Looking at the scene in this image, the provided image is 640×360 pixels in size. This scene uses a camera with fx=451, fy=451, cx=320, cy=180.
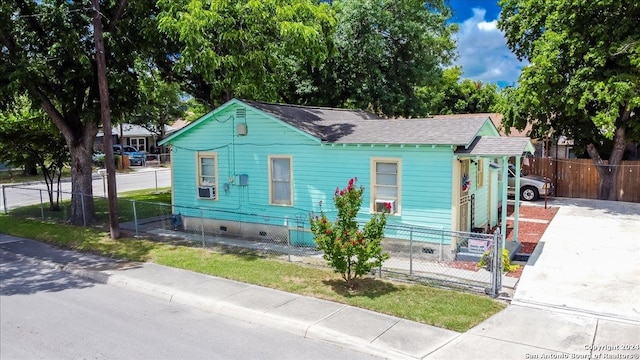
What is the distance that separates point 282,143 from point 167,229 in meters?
5.45

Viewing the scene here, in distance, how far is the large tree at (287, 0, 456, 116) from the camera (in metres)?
20.9

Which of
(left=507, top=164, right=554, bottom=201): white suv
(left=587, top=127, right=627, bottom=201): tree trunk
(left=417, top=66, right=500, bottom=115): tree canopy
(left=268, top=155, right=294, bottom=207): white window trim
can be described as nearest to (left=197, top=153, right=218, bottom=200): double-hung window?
(left=268, top=155, right=294, bottom=207): white window trim

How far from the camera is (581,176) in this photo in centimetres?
2195

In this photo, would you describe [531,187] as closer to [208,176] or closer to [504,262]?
[504,262]

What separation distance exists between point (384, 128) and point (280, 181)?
136 inches

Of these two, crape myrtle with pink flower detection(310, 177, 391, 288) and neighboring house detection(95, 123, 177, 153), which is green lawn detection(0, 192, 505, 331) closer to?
crape myrtle with pink flower detection(310, 177, 391, 288)

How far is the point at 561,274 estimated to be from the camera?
32.8ft

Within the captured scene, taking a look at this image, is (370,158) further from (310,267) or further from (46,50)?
(46,50)

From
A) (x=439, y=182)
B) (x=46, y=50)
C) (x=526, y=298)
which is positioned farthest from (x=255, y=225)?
(x=46, y=50)

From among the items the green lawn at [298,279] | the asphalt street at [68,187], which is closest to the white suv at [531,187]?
the green lawn at [298,279]

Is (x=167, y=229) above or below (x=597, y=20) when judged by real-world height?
below

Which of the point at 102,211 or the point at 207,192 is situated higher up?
the point at 207,192

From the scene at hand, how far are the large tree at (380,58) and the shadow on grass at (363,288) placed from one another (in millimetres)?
13865

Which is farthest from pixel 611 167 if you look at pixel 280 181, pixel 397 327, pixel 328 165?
pixel 397 327
